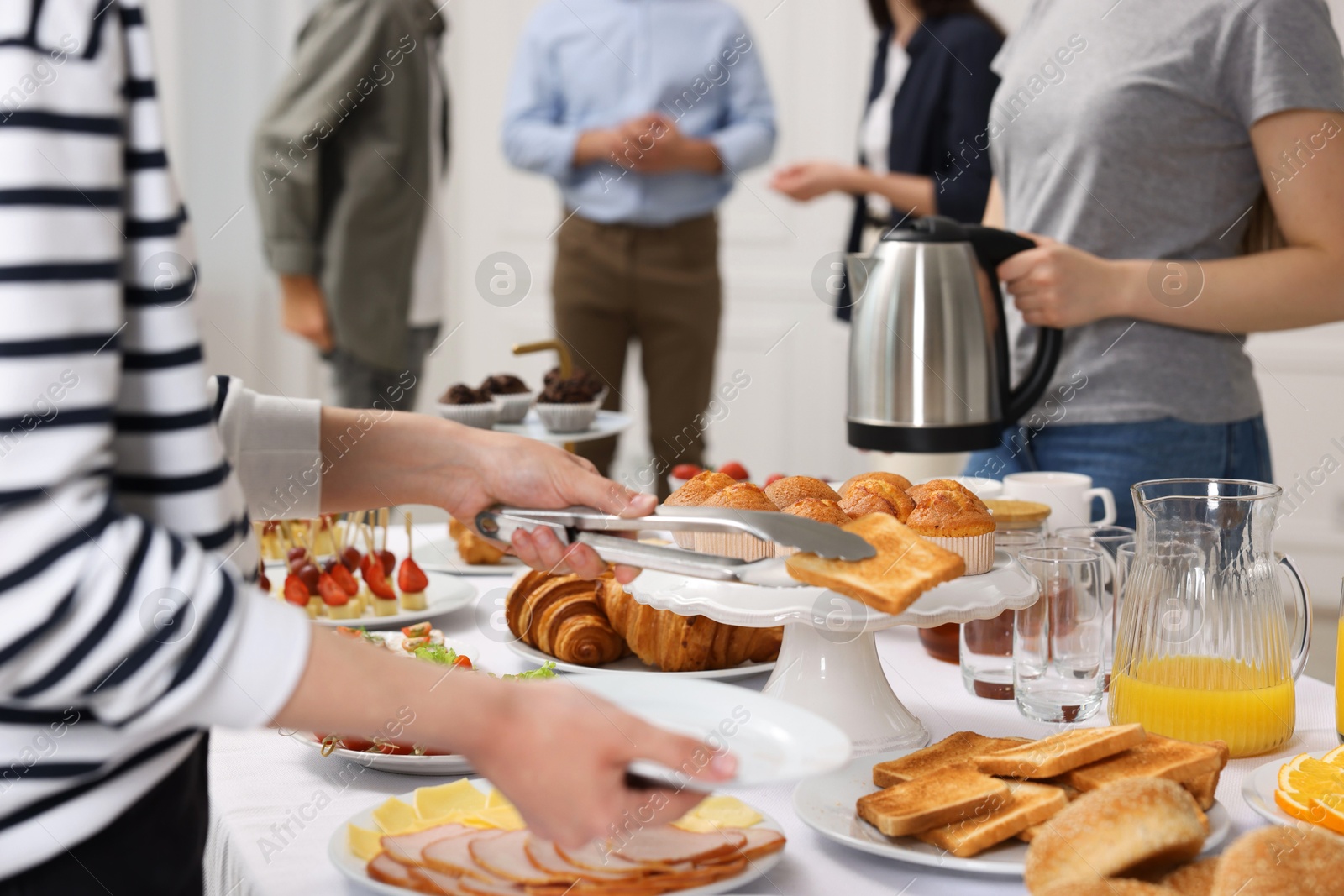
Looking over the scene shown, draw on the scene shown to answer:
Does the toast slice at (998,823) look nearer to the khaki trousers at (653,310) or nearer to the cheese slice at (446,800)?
the cheese slice at (446,800)

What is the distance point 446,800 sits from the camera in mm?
779

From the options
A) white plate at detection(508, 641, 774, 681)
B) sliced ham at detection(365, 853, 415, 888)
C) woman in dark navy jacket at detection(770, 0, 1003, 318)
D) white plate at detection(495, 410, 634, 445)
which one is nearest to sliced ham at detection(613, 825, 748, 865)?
sliced ham at detection(365, 853, 415, 888)

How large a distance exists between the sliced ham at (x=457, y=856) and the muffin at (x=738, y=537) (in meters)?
0.26

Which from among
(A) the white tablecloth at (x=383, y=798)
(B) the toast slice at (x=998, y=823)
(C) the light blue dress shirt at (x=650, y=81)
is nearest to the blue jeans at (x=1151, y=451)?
(A) the white tablecloth at (x=383, y=798)

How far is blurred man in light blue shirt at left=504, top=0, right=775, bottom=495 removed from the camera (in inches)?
113

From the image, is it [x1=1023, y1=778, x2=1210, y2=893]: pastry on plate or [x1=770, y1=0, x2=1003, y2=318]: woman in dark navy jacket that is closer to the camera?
[x1=1023, y1=778, x2=1210, y2=893]: pastry on plate

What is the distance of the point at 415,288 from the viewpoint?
9.61ft

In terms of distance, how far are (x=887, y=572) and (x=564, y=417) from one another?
Answer: 1191mm

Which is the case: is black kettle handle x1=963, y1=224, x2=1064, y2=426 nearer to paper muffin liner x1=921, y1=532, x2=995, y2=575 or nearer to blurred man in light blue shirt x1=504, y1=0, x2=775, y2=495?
paper muffin liner x1=921, y1=532, x2=995, y2=575

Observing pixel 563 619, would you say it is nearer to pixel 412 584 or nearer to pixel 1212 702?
pixel 412 584

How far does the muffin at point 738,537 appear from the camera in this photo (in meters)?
0.91

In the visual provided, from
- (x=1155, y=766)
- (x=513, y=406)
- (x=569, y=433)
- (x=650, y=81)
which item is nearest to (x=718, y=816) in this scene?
(x=1155, y=766)

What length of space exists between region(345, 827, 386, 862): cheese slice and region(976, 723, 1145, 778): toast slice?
39 cm

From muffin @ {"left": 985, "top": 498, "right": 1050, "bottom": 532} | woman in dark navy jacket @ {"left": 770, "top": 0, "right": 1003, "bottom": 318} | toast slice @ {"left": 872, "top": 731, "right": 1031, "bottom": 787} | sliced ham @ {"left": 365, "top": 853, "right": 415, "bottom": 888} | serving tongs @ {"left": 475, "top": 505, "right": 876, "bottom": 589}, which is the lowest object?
sliced ham @ {"left": 365, "top": 853, "right": 415, "bottom": 888}
